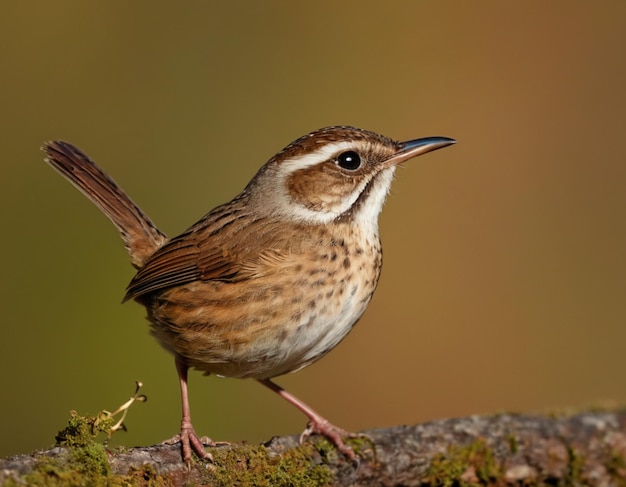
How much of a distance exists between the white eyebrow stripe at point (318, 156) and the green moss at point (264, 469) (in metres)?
1.60

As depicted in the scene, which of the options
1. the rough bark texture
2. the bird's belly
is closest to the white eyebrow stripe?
the bird's belly

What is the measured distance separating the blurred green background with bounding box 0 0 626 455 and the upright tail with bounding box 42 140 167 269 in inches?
63.8

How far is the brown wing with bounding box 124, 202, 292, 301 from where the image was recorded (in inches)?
190

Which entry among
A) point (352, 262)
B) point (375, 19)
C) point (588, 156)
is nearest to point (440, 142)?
point (352, 262)

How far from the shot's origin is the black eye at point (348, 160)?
5.04m

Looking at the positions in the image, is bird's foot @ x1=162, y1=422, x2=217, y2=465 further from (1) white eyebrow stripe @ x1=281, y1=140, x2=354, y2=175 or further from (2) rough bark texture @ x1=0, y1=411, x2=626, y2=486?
(1) white eyebrow stripe @ x1=281, y1=140, x2=354, y2=175

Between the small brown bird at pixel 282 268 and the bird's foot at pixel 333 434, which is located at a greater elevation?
the small brown bird at pixel 282 268

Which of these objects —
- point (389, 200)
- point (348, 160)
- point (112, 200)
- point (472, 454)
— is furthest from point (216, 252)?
point (389, 200)

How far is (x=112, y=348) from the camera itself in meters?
7.50

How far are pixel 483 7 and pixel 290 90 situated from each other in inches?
99.7

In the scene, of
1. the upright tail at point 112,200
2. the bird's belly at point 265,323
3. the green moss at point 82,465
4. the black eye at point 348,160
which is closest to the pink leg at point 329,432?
the bird's belly at point 265,323

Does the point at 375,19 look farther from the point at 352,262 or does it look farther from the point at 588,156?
the point at 352,262

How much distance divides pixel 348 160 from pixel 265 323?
1.07 meters

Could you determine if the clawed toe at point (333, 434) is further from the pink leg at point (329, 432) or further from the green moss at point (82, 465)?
the green moss at point (82, 465)
